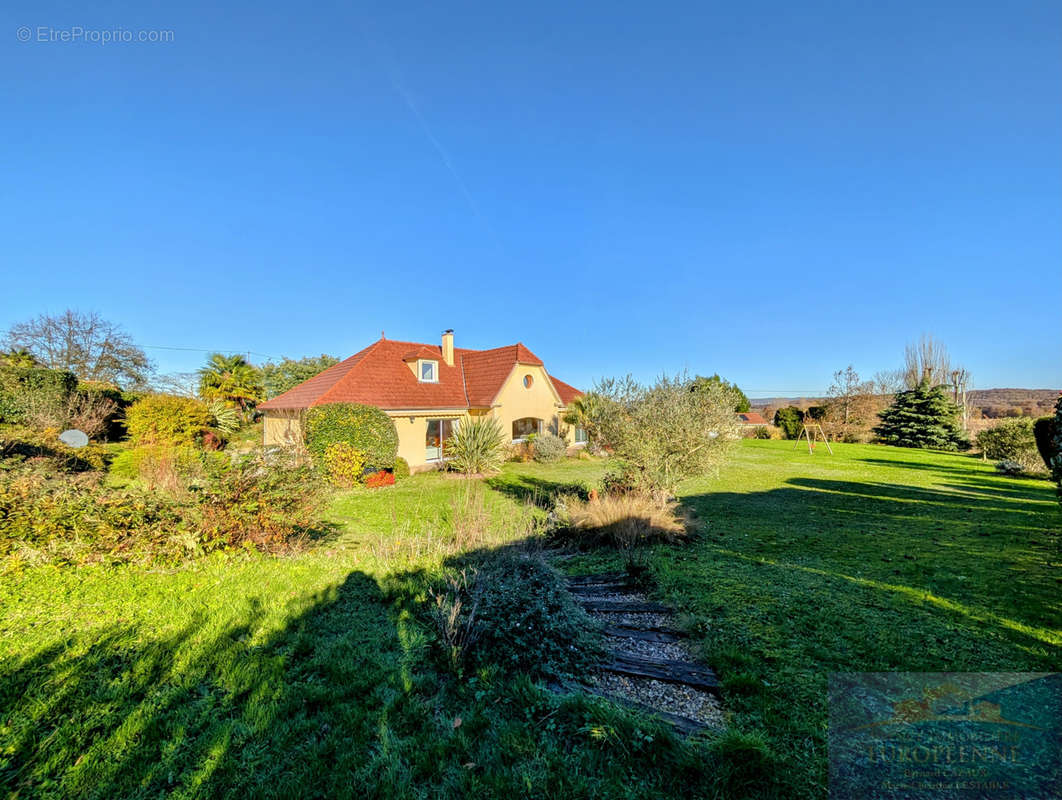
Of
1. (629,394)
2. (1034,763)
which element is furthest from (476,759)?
(629,394)

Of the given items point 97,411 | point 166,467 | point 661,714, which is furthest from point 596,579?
point 97,411

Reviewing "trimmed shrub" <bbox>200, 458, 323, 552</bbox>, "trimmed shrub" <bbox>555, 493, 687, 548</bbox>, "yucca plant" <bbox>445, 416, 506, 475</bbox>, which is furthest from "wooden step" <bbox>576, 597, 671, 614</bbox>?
"yucca plant" <bbox>445, 416, 506, 475</bbox>

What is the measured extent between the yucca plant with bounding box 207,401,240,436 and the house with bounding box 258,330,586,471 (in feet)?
7.63

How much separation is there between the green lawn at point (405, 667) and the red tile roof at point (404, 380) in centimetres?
1139

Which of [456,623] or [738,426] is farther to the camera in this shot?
[738,426]

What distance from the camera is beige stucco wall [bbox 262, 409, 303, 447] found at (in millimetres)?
16609

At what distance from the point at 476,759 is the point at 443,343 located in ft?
71.3

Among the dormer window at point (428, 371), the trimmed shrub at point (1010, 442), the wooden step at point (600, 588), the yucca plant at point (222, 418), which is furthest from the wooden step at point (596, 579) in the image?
the yucca plant at point (222, 418)

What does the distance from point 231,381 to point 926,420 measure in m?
45.6

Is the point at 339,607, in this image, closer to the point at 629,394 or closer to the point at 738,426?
the point at 629,394

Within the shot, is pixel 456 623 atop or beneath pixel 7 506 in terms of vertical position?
beneath

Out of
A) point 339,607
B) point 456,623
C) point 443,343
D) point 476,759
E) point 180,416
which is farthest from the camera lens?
point 443,343

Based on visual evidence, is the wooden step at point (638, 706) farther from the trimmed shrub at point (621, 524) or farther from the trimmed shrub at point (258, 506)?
the trimmed shrub at point (258, 506)

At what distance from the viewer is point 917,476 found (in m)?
16.6
